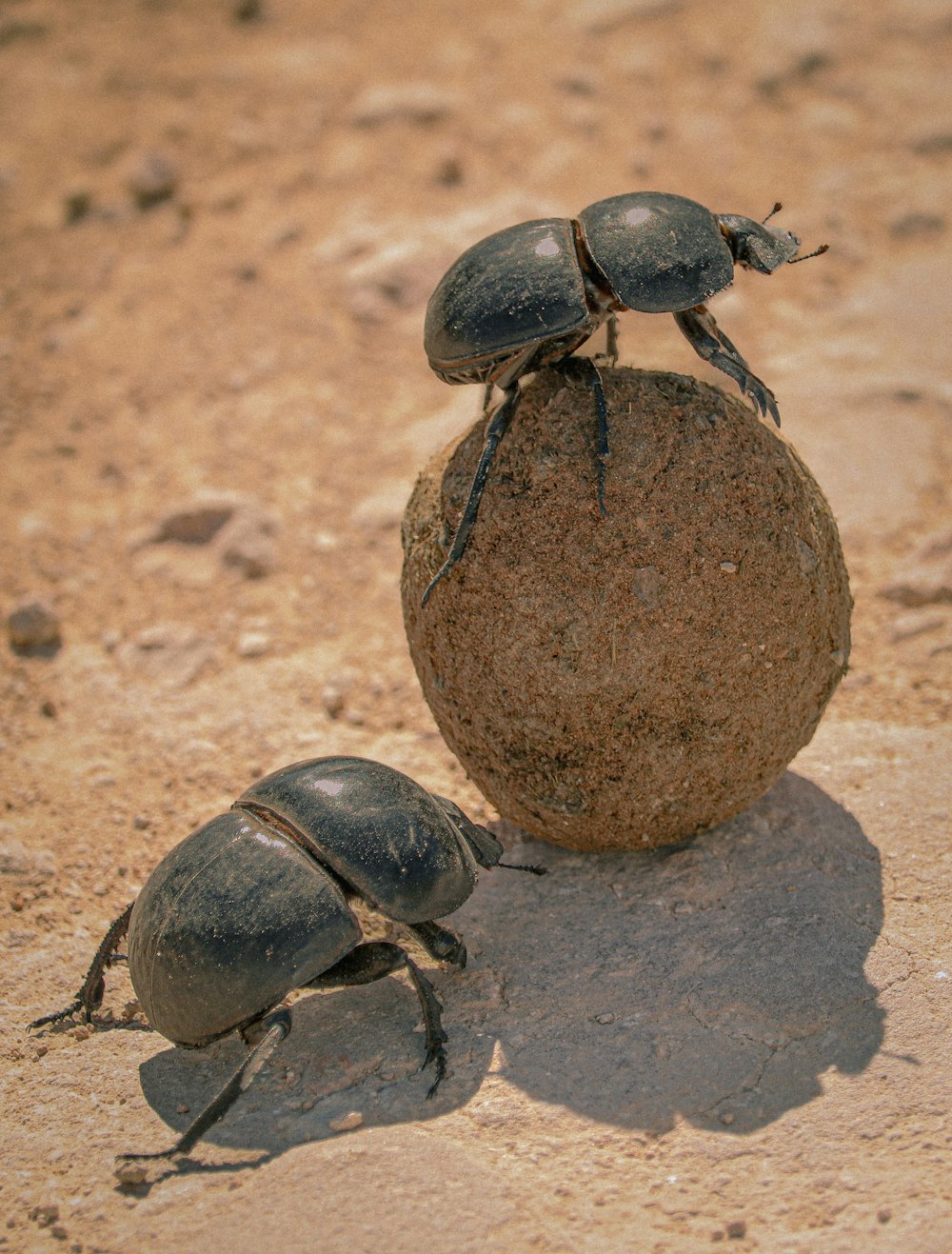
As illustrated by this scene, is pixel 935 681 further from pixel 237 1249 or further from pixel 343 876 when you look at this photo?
pixel 237 1249

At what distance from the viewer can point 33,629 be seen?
5.23m

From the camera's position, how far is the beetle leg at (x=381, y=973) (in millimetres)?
2859

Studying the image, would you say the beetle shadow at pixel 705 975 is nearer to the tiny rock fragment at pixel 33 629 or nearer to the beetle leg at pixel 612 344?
the beetle leg at pixel 612 344

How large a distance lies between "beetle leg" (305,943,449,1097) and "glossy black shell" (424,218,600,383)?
149 centimetres

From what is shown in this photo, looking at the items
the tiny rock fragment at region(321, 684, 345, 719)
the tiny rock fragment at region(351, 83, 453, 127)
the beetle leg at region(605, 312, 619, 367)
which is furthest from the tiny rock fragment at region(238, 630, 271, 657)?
the tiny rock fragment at region(351, 83, 453, 127)

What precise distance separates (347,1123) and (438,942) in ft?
1.58

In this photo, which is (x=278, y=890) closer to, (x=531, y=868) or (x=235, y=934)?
(x=235, y=934)

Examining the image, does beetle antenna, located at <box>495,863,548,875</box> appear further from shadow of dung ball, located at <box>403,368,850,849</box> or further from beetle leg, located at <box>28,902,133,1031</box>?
beetle leg, located at <box>28,902,133,1031</box>

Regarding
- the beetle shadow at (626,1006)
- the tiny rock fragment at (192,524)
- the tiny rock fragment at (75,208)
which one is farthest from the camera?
the tiny rock fragment at (75,208)

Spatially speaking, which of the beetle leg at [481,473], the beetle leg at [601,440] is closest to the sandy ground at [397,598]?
the beetle leg at [481,473]

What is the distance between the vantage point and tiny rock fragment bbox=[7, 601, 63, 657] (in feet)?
17.2

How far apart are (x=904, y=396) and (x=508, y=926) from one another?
4128 millimetres

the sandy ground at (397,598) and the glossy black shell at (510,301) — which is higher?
the glossy black shell at (510,301)

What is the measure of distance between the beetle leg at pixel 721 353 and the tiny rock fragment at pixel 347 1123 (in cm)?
195
